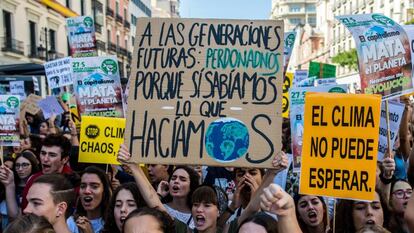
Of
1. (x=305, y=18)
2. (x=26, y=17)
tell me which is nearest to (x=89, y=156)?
(x=26, y=17)

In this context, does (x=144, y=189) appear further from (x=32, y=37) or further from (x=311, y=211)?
(x=32, y=37)

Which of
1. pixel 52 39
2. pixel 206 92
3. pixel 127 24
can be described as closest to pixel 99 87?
pixel 206 92

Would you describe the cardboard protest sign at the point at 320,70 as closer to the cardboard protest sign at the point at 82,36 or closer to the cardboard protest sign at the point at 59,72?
the cardboard protest sign at the point at 82,36

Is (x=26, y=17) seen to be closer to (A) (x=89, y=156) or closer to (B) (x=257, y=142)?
(A) (x=89, y=156)

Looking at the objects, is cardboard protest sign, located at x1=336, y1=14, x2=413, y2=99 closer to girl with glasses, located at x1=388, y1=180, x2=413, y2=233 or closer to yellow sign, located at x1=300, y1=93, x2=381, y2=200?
girl with glasses, located at x1=388, y1=180, x2=413, y2=233

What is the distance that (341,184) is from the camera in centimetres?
307

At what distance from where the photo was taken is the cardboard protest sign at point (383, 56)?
447 centimetres

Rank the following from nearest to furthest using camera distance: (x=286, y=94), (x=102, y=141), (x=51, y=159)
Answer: (x=51, y=159) < (x=102, y=141) < (x=286, y=94)

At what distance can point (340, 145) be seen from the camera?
3127 millimetres

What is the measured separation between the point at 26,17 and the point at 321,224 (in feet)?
79.5

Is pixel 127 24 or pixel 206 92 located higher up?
pixel 127 24

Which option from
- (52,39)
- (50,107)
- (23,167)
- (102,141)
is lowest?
(23,167)

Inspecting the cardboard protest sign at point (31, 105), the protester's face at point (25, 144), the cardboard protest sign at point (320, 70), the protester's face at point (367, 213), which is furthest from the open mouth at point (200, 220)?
the cardboard protest sign at point (320, 70)

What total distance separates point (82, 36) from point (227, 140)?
5.93 metres
